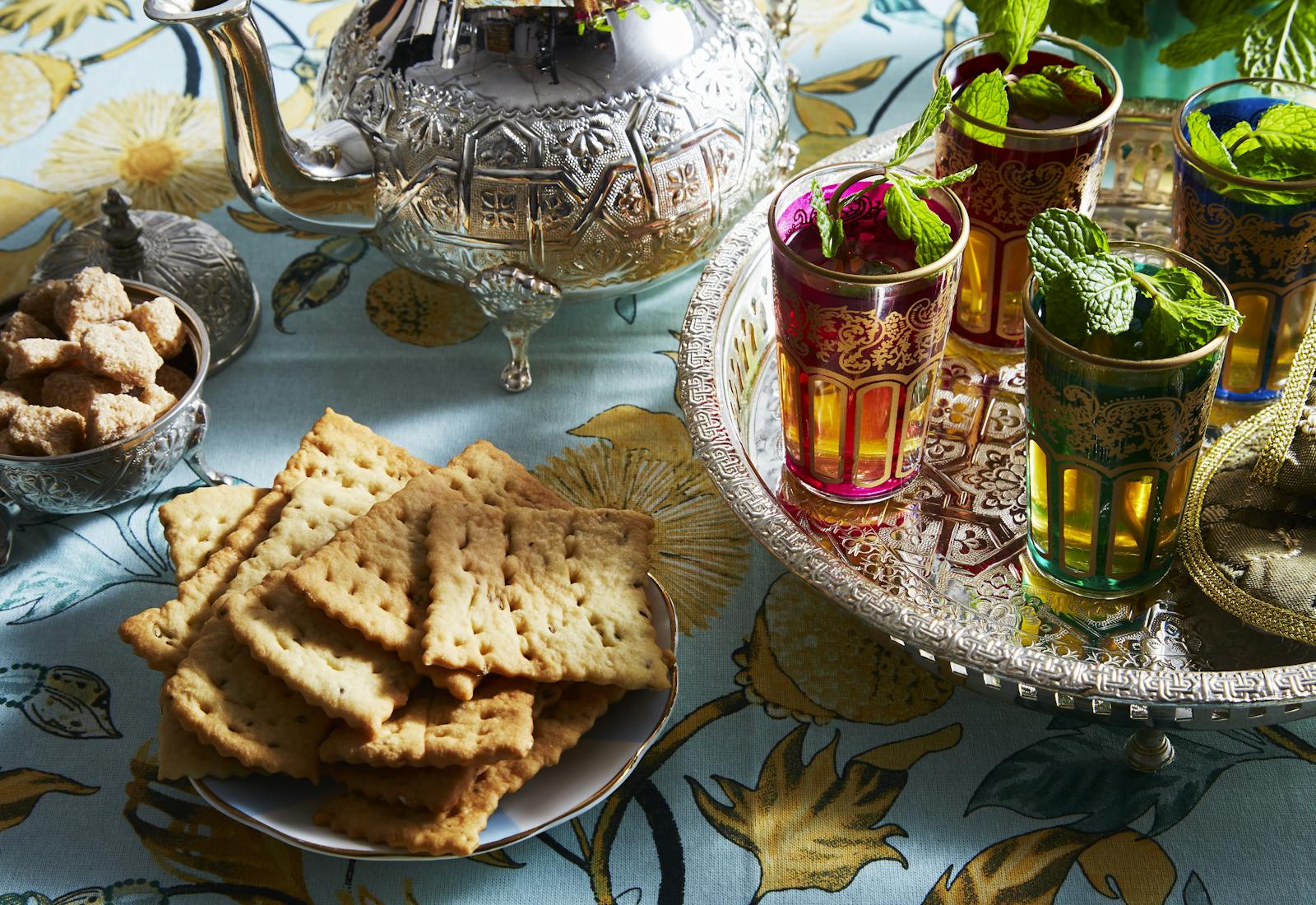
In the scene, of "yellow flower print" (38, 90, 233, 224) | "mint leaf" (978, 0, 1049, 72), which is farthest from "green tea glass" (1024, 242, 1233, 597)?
"yellow flower print" (38, 90, 233, 224)

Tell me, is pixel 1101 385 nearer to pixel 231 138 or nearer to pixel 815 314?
pixel 815 314

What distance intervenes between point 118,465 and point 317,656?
0.18 metres

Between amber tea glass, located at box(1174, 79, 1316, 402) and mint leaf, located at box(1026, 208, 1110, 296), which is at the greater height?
mint leaf, located at box(1026, 208, 1110, 296)

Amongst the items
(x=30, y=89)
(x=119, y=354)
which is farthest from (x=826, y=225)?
(x=30, y=89)

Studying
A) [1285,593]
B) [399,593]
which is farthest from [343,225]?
[1285,593]

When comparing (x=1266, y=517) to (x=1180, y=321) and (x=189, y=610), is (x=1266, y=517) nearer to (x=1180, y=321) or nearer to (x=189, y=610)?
(x=1180, y=321)

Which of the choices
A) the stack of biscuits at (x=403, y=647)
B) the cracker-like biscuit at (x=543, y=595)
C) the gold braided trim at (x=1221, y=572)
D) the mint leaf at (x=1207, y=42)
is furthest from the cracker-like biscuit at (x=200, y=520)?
the mint leaf at (x=1207, y=42)

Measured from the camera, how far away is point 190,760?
19.6 inches

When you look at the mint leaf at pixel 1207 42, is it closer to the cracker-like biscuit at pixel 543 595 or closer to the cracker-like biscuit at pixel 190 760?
the cracker-like biscuit at pixel 543 595

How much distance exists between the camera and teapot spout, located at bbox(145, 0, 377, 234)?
0.58 meters

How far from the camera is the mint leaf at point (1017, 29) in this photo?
0.59m

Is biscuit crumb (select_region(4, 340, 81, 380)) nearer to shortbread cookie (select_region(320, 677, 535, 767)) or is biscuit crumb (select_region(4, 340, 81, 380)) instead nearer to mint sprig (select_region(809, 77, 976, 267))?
shortbread cookie (select_region(320, 677, 535, 767))

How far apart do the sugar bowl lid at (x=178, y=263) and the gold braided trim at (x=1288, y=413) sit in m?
0.55

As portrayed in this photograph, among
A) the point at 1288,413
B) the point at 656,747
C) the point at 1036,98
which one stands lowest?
the point at 656,747
